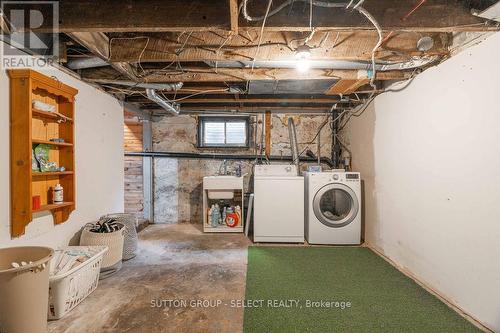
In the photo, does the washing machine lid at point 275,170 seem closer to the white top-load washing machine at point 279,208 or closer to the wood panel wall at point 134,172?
the white top-load washing machine at point 279,208

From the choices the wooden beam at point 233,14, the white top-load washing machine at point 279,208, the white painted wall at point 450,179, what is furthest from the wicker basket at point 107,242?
the white painted wall at point 450,179

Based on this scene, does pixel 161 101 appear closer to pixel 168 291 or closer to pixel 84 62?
pixel 84 62

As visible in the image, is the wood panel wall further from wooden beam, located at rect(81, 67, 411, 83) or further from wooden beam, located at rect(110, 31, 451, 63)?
wooden beam, located at rect(110, 31, 451, 63)

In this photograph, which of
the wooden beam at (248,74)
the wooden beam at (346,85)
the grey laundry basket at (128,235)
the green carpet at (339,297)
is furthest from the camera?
the grey laundry basket at (128,235)

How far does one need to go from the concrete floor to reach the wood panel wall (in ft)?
4.89

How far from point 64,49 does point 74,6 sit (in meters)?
0.60

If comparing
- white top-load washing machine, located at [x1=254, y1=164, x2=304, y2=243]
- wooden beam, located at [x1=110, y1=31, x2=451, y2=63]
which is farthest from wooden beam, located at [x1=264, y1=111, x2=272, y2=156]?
wooden beam, located at [x1=110, y1=31, x2=451, y2=63]

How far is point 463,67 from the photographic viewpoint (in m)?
1.84

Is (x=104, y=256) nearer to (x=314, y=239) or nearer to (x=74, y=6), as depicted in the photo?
(x=74, y=6)

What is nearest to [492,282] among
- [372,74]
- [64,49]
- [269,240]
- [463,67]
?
[463,67]

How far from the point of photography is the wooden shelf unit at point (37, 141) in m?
1.81

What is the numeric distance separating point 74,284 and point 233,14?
215cm
